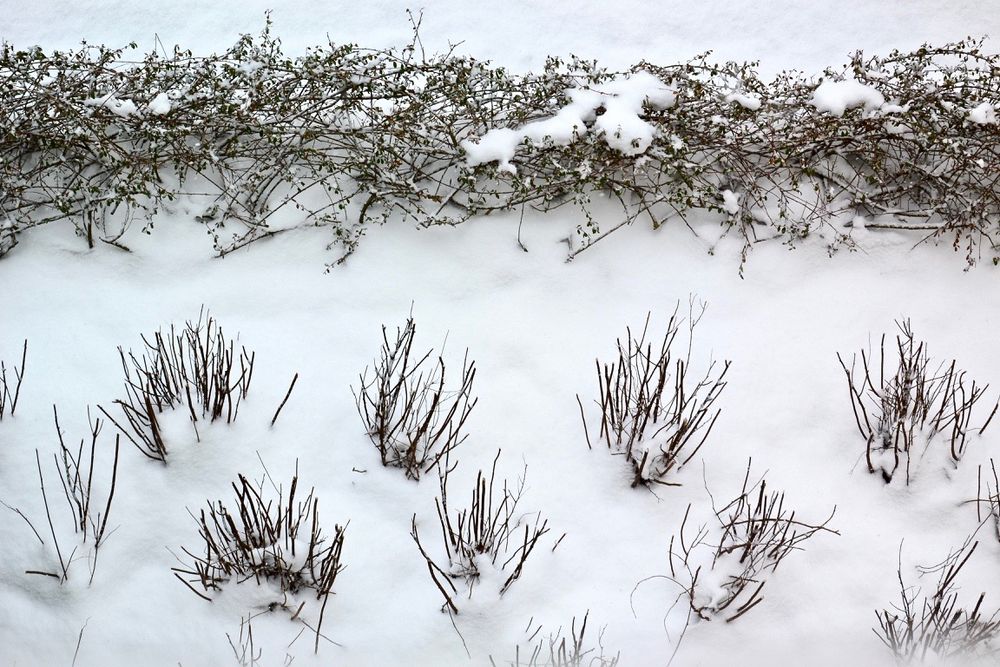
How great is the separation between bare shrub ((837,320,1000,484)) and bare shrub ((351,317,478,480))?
1366 mm

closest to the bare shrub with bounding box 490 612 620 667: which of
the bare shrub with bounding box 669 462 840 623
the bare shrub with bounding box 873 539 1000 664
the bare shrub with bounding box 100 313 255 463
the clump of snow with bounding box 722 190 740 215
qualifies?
the bare shrub with bounding box 669 462 840 623

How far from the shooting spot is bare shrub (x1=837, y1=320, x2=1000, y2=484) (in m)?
2.58

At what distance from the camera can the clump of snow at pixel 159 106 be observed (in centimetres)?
349

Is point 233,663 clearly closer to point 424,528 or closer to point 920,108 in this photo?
point 424,528

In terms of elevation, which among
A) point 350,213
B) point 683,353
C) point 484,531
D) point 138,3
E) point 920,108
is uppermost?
point 138,3

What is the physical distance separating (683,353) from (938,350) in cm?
102

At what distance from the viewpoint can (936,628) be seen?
2.12 metres

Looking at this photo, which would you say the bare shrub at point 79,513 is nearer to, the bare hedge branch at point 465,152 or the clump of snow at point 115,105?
the bare hedge branch at point 465,152

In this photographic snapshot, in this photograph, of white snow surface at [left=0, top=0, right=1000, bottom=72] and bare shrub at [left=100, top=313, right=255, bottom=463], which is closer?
bare shrub at [left=100, top=313, right=255, bottom=463]

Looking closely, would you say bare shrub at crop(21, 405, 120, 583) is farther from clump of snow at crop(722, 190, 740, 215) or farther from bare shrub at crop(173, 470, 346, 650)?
clump of snow at crop(722, 190, 740, 215)

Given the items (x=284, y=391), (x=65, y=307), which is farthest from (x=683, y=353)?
(x=65, y=307)

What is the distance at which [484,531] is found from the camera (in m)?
2.34

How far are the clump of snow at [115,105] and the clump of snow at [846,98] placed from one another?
320 centimetres

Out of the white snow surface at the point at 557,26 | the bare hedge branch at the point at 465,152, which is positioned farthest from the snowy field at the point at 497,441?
the white snow surface at the point at 557,26
